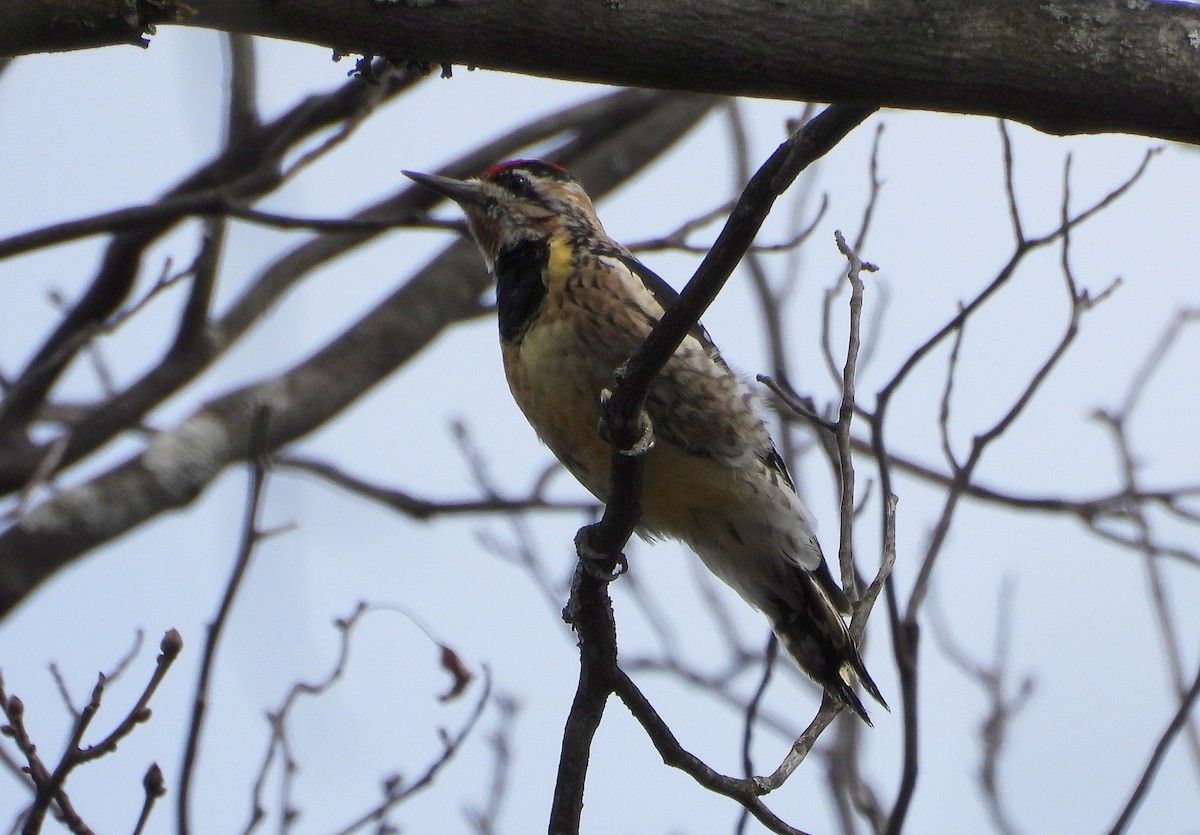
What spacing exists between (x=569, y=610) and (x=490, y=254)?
2.06 m

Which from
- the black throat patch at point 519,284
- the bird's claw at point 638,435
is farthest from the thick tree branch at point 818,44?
the black throat patch at point 519,284

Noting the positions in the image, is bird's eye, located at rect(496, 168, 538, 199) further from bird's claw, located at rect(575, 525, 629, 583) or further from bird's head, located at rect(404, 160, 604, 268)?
bird's claw, located at rect(575, 525, 629, 583)

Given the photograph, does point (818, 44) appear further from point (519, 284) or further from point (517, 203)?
point (517, 203)

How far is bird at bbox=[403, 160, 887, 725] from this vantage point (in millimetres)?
4031

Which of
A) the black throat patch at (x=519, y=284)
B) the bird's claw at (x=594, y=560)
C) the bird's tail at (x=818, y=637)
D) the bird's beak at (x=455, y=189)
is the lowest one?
the bird's claw at (x=594, y=560)

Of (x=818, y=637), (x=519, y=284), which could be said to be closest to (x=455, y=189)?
(x=519, y=284)

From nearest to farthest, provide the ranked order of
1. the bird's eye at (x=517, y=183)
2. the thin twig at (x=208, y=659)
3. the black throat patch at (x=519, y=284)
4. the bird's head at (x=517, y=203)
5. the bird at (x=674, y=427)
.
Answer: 1. the thin twig at (x=208, y=659)
2. the bird at (x=674, y=427)
3. the black throat patch at (x=519, y=284)
4. the bird's head at (x=517, y=203)
5. the bird's eye at (x=517, y=183)

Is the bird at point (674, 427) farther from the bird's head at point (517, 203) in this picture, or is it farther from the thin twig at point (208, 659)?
the thin twig at point (208, 659)

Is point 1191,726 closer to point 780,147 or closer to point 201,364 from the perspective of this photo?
point 780,147

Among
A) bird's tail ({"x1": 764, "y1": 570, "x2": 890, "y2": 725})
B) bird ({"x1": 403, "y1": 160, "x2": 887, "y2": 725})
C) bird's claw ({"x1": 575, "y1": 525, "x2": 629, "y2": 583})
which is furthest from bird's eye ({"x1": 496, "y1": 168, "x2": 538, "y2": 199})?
bird's claw ({"x1": 575, "y1": 525, "x2": 629, "y2": 583})

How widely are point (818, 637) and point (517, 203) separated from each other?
72.7 inches

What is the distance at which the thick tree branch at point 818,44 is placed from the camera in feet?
7.61

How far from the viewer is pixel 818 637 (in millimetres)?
4348

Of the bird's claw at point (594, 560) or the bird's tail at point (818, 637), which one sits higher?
the bird's tail at point (818, 637)
